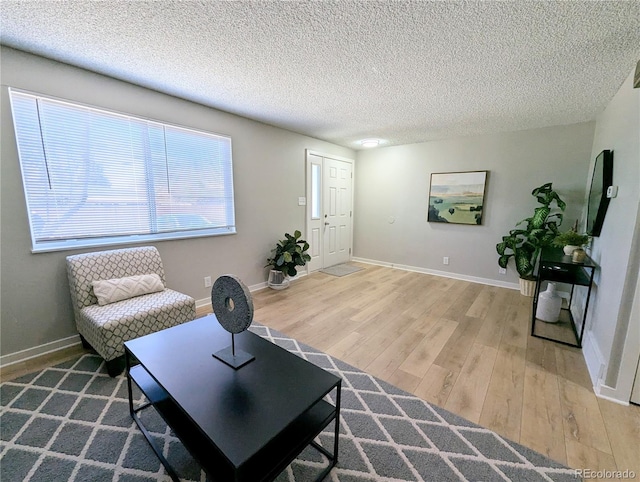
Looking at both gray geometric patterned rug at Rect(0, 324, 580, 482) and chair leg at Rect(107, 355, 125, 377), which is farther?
chair leg at Rect(107, 355, 125, 377)

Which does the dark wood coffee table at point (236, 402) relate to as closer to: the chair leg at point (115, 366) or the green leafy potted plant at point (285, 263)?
the chair leg at point (115, 366)

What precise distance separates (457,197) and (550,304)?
80.9 inches

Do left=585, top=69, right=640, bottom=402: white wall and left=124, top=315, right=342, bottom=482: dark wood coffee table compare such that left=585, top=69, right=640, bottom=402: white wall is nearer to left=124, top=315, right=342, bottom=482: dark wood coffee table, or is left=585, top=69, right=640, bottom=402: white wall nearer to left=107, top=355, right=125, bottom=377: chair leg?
left=124, top=315, right=342, bottom=482: dark wood coffee table

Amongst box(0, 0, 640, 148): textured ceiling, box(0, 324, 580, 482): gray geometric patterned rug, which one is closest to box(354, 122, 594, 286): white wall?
box(0, 0, 640, 148): textured ceiling

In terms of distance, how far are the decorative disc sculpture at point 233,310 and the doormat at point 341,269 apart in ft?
11.0

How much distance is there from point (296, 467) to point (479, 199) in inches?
166

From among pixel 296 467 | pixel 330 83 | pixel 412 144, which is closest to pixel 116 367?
pixel 296 467

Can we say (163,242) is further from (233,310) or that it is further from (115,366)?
(233,310)

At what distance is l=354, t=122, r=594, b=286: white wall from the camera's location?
3.49 metres

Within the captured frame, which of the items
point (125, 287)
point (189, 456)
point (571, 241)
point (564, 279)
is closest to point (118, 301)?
point (125, 287)

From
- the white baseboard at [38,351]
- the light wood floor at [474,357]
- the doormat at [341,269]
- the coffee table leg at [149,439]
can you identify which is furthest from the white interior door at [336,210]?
the coffee table leg at [149,439]

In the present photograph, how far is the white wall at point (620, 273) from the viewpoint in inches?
65.1

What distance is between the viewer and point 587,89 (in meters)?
2.38

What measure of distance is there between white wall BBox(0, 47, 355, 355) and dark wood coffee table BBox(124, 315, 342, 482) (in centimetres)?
131
